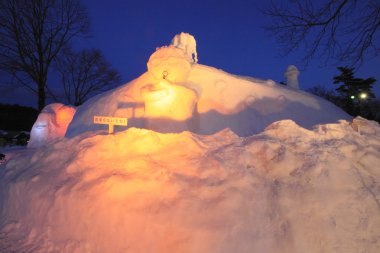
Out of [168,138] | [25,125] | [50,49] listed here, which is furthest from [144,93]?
[25,125]

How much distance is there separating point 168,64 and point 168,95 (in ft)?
2.57

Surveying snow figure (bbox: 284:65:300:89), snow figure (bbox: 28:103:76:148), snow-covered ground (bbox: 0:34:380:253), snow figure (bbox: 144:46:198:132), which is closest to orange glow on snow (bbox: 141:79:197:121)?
snow figure (bbox: 144:46:198:132)

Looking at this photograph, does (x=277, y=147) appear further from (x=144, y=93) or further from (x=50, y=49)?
(x=50, y=49)

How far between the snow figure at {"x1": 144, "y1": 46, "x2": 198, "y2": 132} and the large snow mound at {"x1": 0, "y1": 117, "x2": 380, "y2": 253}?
1.85 m

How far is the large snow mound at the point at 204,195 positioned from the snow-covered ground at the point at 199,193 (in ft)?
0.04

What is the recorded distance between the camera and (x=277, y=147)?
3.19m

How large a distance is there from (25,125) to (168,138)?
22.3 metres

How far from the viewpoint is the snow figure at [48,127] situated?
10500mm

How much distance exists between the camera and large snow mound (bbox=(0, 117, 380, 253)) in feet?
7.97

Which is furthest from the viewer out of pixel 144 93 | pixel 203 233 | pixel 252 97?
pixel 252 97

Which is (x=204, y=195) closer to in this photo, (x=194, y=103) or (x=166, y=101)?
(x=166, y=101)

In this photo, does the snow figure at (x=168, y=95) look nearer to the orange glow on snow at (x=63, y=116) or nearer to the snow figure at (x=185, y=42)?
the snow figure at (x=185, y=42)

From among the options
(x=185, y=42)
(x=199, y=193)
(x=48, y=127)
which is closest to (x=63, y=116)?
(x=48, y=127)

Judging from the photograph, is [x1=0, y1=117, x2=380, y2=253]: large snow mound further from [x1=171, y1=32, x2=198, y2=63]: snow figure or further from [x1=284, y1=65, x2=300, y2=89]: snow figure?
[x1=284, y1=65, x2=300, y2=89]: snow figure
